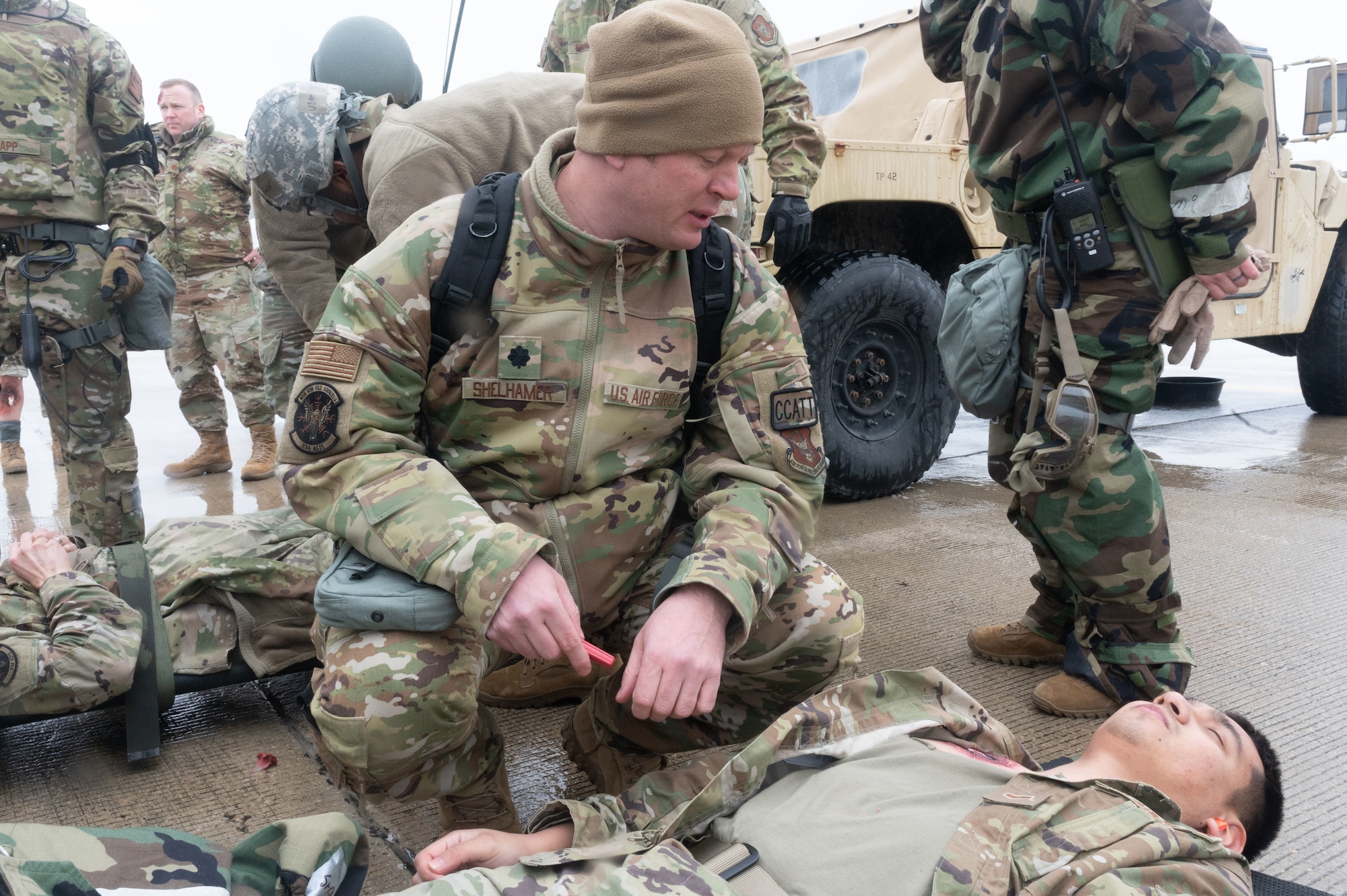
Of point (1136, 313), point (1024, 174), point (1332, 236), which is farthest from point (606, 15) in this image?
point (1332, 236)

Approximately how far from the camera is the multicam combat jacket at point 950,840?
1.21 meters

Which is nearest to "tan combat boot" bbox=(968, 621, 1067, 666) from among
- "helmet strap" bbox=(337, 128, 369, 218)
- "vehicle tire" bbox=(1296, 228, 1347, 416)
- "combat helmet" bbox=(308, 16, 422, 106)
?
"helmet strap" bbox=(337, 128, 369, 218)

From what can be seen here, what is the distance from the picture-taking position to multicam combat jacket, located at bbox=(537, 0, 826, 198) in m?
3.12

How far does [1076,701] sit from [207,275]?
505cm

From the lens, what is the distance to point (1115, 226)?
225 centimetres

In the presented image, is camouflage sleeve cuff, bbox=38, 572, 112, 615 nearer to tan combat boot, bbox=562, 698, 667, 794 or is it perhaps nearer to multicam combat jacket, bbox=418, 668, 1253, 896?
tan combat boot, bbox=562, 698, 667, 794

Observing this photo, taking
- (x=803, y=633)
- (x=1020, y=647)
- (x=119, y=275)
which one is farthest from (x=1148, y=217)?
(x=119, y=275)

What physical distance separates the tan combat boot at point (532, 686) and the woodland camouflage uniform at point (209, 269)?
3341mm

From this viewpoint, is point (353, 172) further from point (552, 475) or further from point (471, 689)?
point (471, 689)

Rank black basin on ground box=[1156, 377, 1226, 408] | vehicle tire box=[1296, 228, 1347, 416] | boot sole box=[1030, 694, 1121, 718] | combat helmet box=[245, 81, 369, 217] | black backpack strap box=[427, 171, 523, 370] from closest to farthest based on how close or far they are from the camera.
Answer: black backpack strap box=[427, 171, 523, 370], boot sole box=[1030, 694, 1121, 718], combat helmet box=[245, 81, 369, 217], vehicle tire box=[1296, 228, 1347, 416], black basin on ground box=[1156, 377, 1226, 408]

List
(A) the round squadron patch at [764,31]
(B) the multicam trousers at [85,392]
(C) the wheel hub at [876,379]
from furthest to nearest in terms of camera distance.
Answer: (C) the wheel hub at [876,379], (B) the multicam trousers at [85,392], (A) the round squadron patch at [764,31]

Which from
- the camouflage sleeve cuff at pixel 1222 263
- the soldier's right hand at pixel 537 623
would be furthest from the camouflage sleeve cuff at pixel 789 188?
the soldier's right hand at pixel 537 623

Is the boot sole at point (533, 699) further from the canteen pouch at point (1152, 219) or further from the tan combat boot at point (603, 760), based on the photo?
the canteen pouch at point (1152, 219)

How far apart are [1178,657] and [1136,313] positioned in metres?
0.76
